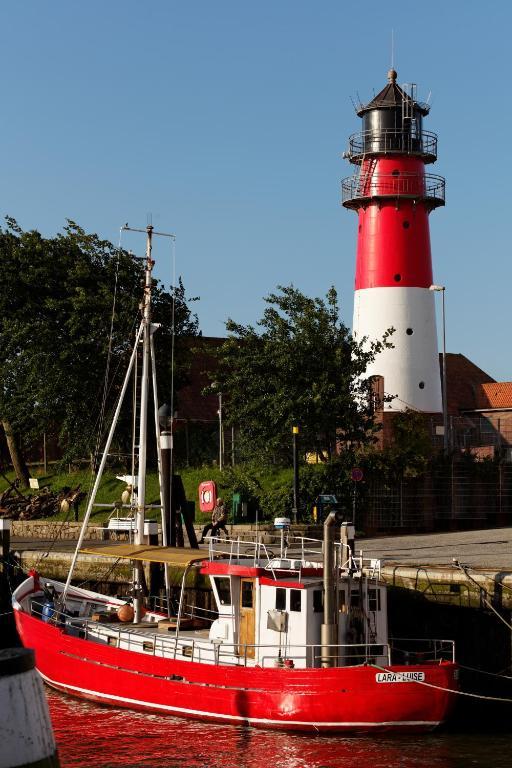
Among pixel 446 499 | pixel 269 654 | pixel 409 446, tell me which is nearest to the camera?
pixel 269 654

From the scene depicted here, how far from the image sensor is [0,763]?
3561 mm

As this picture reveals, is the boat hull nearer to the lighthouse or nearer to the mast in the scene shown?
the mast

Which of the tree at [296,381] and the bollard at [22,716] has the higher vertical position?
the tree at [296,381]

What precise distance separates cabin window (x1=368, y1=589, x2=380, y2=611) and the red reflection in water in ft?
9.47

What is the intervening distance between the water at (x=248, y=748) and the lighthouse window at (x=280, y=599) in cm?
240

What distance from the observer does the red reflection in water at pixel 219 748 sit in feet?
55.9

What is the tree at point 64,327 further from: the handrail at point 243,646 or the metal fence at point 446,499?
the handrail at point 243,646

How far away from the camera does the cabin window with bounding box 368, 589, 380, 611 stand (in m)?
20.8

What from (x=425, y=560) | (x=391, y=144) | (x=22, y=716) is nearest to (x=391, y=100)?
(x=391, y=144)

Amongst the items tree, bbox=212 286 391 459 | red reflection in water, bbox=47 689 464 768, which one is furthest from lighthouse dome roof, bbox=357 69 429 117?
red reflection in water, bbox=47 689 464 768

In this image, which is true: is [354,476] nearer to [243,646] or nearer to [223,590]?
[223,590]

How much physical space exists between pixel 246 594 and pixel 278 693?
97.7 inches

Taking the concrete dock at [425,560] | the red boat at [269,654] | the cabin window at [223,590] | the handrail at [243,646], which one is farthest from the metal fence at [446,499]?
the cabin window at [223,590]

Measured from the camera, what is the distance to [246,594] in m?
21.2
